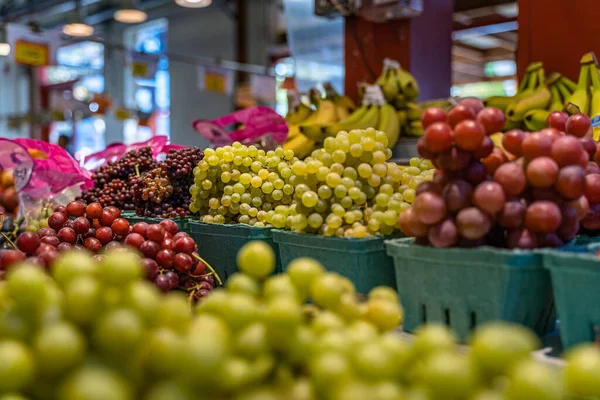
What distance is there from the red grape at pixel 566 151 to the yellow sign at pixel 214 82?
5.85 metres

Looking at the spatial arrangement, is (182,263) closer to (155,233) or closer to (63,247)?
(155,233)

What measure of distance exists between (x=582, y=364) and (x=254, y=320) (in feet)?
1.17

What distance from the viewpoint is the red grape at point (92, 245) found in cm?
136

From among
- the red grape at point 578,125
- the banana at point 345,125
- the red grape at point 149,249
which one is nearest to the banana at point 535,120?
the banana at point 345,125

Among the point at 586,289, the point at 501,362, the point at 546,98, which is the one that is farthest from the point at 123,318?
the point at 546,98

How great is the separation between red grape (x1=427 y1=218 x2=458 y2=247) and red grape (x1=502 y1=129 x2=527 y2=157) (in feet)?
0.59

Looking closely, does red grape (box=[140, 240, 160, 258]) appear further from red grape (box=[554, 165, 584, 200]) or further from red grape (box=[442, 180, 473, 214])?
red grape (box=[554, 165, 584, 200])

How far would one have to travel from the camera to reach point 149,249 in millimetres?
1260

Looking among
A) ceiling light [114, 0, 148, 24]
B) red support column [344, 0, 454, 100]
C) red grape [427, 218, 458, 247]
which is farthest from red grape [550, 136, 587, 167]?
ceiling light [114, 0, 148, 24]

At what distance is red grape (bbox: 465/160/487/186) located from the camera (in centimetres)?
100

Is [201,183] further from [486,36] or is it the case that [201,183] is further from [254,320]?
[486,36]

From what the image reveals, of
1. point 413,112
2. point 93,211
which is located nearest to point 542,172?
point 93,211

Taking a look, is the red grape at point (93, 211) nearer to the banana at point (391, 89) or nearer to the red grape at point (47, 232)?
the red grape at point (47, 232)

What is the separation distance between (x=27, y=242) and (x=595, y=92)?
1.92m
